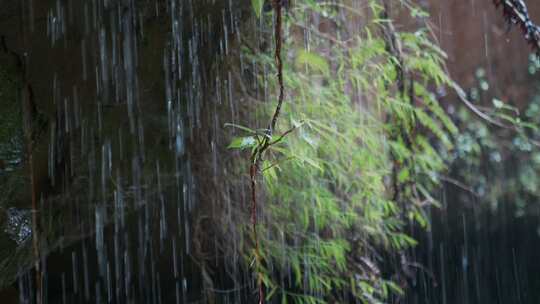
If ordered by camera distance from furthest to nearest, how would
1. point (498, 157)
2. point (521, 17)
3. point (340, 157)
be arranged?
point (498, 157)
point (340, 157)
point (521, 17)

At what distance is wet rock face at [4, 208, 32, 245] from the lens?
221 centimetres

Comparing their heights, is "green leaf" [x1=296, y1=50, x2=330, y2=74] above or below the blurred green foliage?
above

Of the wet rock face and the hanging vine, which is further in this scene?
the wet rock face

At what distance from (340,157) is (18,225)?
1.53 m

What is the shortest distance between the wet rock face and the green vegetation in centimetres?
98

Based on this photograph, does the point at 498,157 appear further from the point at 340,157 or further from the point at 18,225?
the point at 18,225

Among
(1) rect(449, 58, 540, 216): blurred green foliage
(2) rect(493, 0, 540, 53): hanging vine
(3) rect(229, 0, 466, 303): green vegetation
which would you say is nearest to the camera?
(2) rect(493, 0, 540, 53): hanging vine

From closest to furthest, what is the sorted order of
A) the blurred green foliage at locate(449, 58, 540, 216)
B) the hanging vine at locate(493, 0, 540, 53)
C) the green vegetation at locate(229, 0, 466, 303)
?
the hanging vine at locate(493, 0, 540, 53) → the green vegetation at locate(229, 0, 466, 303) → the blurred green foliage at locate(449, 58, 540, 216)

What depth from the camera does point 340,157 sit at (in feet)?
9.62

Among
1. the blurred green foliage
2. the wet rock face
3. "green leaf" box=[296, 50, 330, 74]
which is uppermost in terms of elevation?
"green leaf" box=[296, 50, 330, 74]

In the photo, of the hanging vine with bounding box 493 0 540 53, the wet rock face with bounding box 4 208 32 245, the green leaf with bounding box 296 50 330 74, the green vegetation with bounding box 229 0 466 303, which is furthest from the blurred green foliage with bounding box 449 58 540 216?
the wet rock face with bounding box 4 208 32 245

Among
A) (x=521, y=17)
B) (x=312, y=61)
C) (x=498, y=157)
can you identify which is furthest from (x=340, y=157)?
(x=498, y=157)

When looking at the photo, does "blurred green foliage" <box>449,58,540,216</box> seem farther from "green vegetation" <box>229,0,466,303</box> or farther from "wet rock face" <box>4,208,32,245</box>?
"wet rock face" <box>4,208,32,245</box>

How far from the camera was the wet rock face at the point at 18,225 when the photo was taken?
2.21 m
